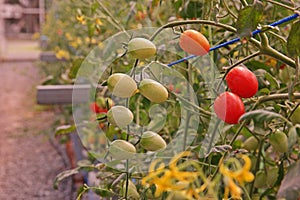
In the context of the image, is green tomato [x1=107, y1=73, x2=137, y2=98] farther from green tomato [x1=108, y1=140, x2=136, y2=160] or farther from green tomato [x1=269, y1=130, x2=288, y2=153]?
green tomato [x1=269, y1=130, x2=288, y2=153]

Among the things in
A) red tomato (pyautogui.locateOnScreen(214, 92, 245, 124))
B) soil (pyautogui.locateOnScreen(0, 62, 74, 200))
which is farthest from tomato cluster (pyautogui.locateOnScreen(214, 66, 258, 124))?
soil (pyautogui.locateOnScreen(0, 62, 74, 200))

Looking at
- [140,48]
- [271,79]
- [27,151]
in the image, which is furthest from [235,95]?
[27,151]

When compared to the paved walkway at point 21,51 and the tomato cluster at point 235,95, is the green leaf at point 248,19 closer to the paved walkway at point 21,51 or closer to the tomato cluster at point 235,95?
the tomato cluster at point 235,95

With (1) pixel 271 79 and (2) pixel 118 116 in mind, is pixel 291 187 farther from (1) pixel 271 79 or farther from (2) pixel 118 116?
(1) pixel 271 79

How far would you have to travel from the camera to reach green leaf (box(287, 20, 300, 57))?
0.50 m

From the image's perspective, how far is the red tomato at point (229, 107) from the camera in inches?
20.8

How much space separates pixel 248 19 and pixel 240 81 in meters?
0.08

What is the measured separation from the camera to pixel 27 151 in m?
2.91

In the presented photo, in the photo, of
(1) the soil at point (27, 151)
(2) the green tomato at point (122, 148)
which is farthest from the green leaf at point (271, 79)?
(1) the soil at point (27, 151)

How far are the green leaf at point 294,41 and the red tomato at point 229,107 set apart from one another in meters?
0.08

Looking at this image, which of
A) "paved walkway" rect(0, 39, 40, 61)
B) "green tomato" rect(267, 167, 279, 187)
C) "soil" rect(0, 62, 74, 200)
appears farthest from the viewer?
"paved walkway" rect(0, 39, 40, 61)

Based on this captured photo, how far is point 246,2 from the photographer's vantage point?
0.64 meters

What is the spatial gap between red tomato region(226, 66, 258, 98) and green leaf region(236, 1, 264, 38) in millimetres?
51

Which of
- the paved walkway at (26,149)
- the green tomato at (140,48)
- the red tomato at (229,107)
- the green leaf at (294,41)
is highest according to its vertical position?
the green leaf at (294,41)
